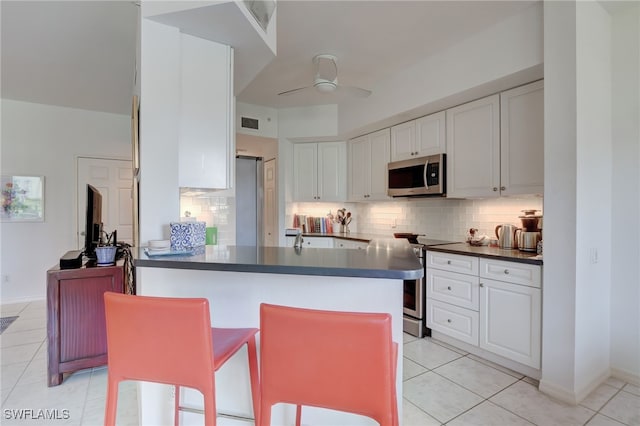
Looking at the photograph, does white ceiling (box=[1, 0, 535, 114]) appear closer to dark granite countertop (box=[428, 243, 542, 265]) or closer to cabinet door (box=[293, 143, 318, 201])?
cabinet door (box=[293, 143, 318, 201])

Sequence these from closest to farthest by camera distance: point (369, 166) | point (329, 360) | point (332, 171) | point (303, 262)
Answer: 1. point (329, 360)
2. point (303, 262)
3. point (369, 166)
4. point (332, 171)

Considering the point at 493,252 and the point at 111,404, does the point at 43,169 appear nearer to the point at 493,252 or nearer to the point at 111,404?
the point at 111,404

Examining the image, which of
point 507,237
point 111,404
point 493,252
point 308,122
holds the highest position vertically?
point 308,122

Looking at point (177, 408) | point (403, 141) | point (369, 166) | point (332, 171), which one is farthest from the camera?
point (332, 171)

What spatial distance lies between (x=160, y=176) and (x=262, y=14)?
3.65 feet

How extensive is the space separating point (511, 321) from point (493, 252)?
0.54m

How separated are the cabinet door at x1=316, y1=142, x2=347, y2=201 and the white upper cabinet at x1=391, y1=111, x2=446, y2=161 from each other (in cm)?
101

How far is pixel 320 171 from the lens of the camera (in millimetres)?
4805

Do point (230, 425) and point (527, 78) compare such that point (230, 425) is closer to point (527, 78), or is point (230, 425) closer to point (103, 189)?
point (527, 78)

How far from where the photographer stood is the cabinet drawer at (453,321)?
2.71 meters

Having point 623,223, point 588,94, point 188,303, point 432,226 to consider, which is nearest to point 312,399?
point 188,303

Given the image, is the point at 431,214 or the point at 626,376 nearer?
the point at 626,376

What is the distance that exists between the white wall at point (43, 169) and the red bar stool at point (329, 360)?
492cm

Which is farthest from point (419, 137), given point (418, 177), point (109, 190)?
point (109, 190)
